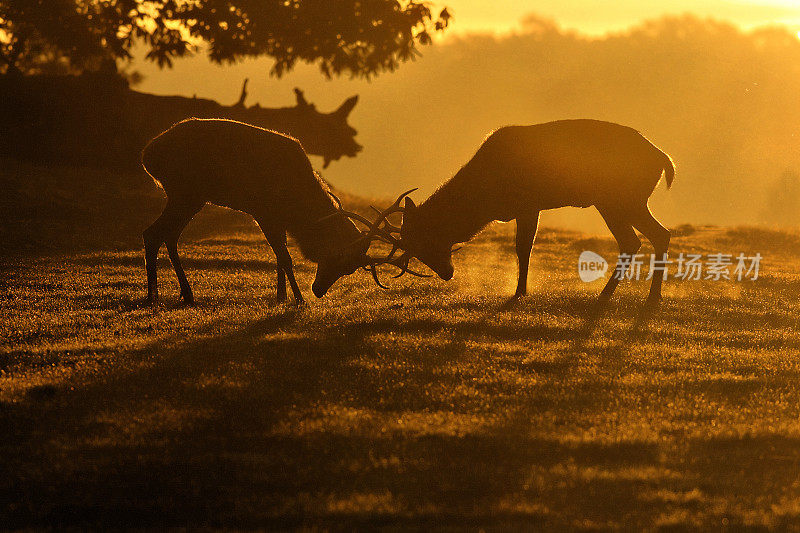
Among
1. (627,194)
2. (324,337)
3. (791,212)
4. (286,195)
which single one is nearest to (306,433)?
(324,337)

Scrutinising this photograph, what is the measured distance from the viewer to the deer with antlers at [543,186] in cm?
1546

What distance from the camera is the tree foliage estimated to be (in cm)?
3209

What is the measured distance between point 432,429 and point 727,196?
622 ft

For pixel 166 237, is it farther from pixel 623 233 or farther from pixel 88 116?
pixel 88 116

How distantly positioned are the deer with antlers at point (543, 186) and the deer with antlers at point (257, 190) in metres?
0.88

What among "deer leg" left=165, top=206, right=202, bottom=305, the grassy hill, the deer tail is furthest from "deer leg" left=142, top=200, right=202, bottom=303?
the deer tail

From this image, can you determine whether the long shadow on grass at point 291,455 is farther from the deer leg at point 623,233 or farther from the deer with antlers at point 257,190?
the deer leg at point 623,233

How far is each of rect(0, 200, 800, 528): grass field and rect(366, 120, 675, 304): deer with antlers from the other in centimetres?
110

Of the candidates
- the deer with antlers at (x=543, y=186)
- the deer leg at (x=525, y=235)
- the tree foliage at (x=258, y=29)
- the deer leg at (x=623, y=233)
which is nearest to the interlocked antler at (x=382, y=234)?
the deer with antlers at (x=543, y=186)

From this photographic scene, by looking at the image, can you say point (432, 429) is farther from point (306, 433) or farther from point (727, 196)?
point (727, 196)

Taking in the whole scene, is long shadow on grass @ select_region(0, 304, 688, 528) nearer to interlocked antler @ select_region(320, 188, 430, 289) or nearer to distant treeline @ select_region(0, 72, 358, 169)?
interlocked antler @ select_region(320, 188, 430, 289)

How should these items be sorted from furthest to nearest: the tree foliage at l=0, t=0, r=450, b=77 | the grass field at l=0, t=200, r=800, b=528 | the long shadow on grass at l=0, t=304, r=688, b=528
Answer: the tree foliage at l=0, t=0, r=450, b=77, the grass field at l=0, t=200, r=800, b=528, the long shadow on grass at l=0, t=304, r=688, b=528

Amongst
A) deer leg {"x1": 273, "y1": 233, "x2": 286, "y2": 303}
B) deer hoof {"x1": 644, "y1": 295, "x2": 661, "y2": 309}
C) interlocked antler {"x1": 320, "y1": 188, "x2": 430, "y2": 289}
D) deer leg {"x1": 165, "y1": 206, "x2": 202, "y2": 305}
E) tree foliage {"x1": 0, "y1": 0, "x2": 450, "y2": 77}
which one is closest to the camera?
interlocked antler {"x1": 320, "y1": 188, "x2": 430, "y2": 289}

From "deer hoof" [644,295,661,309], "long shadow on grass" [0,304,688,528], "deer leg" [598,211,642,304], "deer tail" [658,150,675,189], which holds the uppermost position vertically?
"deer tail" [658,150,675,189]
